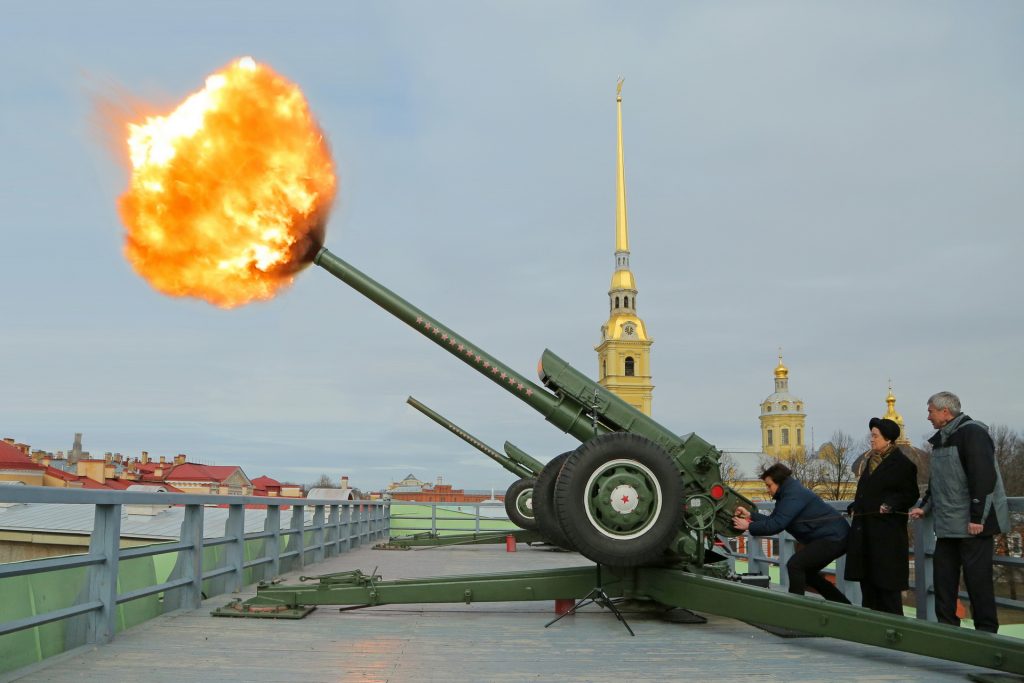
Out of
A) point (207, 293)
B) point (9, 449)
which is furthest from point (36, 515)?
point (9, 449)

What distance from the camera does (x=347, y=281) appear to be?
8.35 m

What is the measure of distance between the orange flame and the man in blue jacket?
4.79m

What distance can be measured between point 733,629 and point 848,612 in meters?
1.61

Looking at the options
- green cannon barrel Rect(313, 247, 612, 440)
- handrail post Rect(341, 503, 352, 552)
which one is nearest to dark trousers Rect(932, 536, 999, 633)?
green cannon barrel Rect(313, 247, 612, 440)

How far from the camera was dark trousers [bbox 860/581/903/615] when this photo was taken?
6.24 metres

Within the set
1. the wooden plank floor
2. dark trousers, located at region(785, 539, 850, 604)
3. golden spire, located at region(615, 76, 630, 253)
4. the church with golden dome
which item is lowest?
the wooden plank floor

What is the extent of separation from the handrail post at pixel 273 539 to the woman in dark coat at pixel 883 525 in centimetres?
638

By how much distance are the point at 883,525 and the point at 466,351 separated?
12.8 feet

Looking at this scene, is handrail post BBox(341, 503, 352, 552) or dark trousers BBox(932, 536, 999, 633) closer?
dark trousers BBox(932, 536, 999, 633)

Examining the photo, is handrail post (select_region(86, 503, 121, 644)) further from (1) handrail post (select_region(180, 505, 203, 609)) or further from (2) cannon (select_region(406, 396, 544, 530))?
(2) cannon (select_region(406, 396, 544, 530))

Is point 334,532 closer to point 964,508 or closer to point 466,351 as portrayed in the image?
point 466,351

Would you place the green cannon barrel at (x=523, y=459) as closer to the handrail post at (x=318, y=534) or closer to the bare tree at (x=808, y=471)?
the handrail post at (x=318, y=534)

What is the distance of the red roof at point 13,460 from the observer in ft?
166

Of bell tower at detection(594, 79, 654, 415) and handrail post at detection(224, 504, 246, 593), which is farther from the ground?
bell tower at detection(594, 79, 654, 415)
